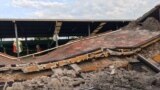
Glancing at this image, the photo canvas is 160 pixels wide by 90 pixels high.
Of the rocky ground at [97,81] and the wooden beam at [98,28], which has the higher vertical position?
the rocky ground at [97,81]

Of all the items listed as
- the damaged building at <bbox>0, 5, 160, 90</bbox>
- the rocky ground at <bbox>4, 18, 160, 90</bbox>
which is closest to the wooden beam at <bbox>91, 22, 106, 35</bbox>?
the damaged building at <bbox>0, 5, 160, 90</bbox>

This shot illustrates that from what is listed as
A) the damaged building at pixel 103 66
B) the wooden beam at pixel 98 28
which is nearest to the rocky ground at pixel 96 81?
the damaged building at pixel 103 66

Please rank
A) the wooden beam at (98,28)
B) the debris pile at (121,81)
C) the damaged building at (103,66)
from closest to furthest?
the debris pile at (121,81) → the damaged building at (103,66) → the wooden beam at (98,28)

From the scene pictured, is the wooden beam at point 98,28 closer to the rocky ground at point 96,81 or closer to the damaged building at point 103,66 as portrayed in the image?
the damaged building at point 103,66

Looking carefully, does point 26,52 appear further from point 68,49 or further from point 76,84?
point 76,84

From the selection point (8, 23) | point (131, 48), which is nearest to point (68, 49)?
point (131, 48)

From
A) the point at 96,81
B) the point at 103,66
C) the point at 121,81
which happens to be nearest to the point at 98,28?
the point at 103,66

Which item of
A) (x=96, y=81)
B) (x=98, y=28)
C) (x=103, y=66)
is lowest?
(x=98, y=28)

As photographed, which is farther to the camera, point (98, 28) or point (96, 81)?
point (98, 28)

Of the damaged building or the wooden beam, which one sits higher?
the damaged building

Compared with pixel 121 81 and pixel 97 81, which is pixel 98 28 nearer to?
pixel 97 81

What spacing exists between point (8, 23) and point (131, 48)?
7101mm

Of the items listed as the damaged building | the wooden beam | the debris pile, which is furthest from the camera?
the wooden beam

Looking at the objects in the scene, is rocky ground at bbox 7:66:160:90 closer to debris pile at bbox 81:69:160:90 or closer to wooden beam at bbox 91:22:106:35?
debris pile at bbox 81:69:160:90
